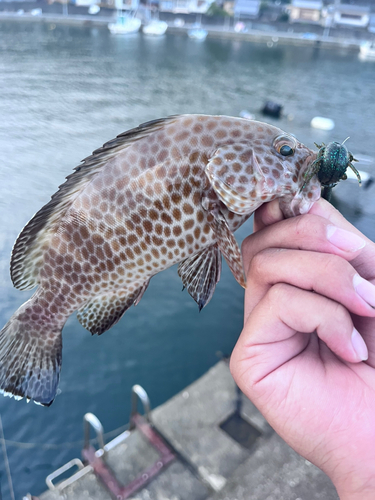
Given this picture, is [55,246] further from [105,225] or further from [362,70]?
[362,70]

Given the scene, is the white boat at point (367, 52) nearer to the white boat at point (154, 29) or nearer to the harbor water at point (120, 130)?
the harbor water at point (120, 130)

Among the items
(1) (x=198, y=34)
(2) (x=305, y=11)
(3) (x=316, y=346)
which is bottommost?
(3) (x=316, y=346)

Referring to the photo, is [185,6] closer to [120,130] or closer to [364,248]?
[120,130]

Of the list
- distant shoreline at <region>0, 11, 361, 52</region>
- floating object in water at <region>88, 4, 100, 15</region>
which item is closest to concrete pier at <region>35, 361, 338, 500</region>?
distant shoreline at <region>0, 11, 361, 52</region>

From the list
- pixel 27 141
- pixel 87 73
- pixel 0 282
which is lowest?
pixel 0 282

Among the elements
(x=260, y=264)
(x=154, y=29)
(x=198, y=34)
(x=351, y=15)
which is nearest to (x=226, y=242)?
(x=260, y=264)

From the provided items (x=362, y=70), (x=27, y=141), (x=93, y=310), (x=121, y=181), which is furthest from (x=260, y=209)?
(x=362, y=70)

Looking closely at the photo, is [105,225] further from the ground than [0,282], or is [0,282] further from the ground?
[105,225]

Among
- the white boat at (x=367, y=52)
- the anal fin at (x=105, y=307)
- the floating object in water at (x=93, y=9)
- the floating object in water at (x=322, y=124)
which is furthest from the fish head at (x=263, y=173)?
the floating object in water at (x=93, y=9)
